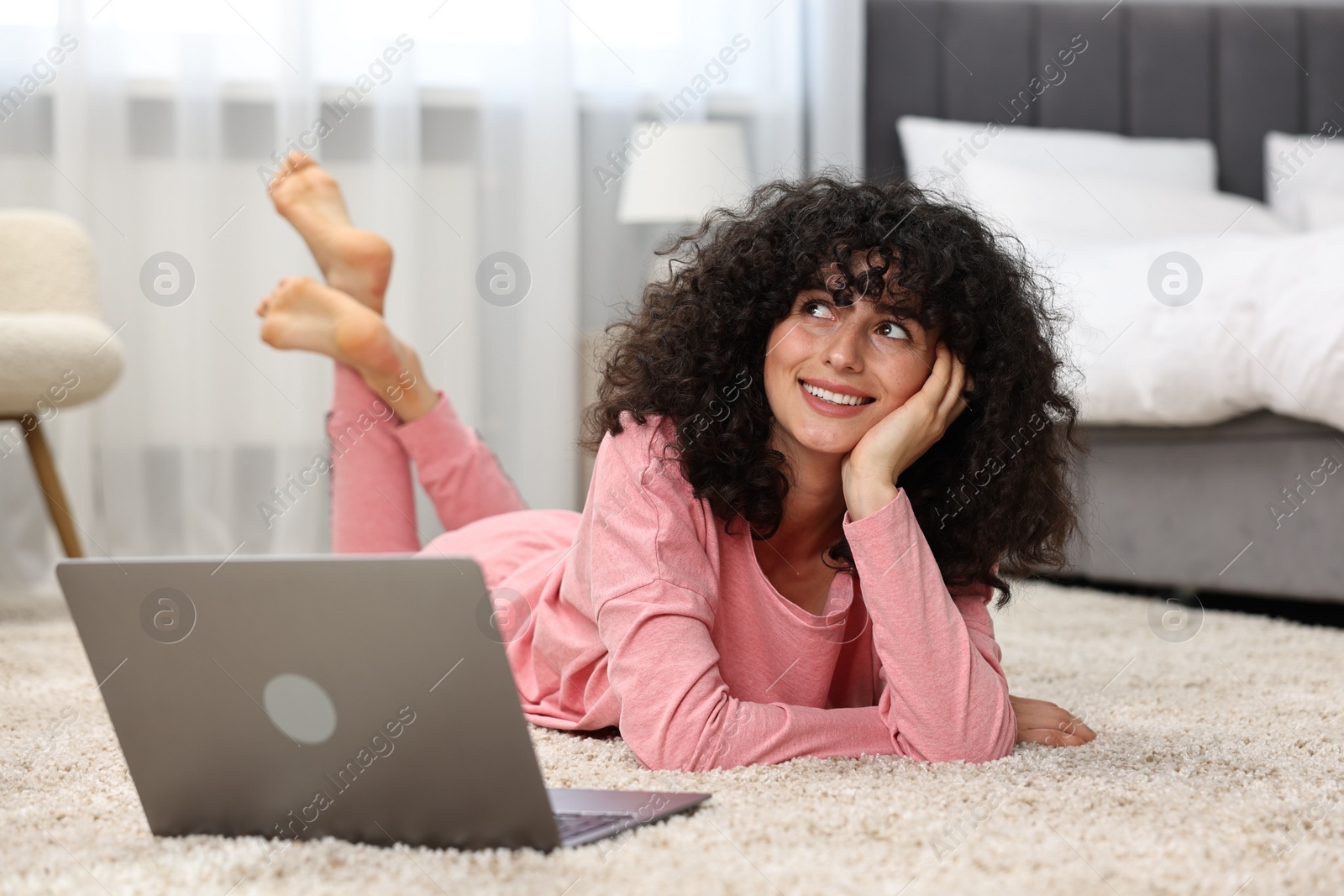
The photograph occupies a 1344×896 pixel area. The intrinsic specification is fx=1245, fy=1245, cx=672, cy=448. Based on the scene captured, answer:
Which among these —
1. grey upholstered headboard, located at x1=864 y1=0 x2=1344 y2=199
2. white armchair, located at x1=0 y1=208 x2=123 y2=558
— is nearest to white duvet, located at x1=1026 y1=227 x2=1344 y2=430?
grey upholstered headboard, located at x1=864 y1=0 x2=1344 y2=199

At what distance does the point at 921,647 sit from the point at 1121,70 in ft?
8.12

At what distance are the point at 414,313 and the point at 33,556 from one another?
0.88 meters

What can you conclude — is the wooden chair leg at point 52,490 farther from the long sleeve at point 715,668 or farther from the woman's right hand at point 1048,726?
the woman's right hand at point 1048,726

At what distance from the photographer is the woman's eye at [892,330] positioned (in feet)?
3.26

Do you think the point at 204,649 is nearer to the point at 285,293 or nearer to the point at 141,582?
the point at 141,582

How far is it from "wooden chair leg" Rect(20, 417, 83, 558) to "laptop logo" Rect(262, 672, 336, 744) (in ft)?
4.55

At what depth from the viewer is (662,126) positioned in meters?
2.54

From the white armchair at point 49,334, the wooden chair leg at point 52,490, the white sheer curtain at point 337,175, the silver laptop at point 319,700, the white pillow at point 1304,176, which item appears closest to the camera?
the silver laptop at point 319,700

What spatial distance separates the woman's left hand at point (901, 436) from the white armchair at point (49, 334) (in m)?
1.28

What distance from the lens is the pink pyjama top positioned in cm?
91

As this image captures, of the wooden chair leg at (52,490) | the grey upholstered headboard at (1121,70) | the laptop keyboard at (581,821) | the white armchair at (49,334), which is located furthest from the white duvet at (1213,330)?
the wooden chair leg at (52,490)

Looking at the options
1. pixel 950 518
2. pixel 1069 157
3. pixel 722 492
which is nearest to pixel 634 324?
pixel 722 492

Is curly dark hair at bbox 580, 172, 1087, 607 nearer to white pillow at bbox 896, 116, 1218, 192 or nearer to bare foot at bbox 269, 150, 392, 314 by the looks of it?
bare foot at bbox 269, 150, 392, 314

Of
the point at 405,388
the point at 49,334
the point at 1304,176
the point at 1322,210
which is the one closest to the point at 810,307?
the point at 405,388
